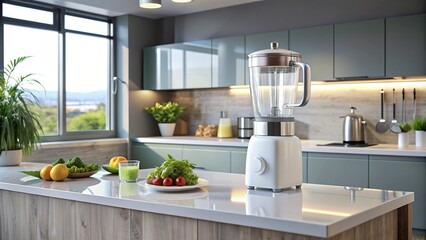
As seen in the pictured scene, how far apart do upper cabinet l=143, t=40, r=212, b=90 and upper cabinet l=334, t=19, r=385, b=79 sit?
1.58 m

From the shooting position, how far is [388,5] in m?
4.76

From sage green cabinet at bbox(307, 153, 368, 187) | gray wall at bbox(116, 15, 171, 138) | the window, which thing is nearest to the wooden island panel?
sage green cabinet at bbox(307, 153, 368, 187)

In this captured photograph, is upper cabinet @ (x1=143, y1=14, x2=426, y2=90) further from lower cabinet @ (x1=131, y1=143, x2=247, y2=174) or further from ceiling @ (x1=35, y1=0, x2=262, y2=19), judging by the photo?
lower cabinet @ (x1=131, y1=143, x2=247, y2=174)

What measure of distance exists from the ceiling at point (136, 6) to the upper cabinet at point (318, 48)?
3.09ft

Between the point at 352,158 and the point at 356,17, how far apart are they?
1.49 m

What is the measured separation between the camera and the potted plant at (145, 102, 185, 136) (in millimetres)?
6270

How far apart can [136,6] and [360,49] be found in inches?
102

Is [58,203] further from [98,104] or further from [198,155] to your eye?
[98,104]

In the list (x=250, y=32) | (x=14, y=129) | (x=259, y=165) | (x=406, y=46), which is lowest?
(x=259, y=165)

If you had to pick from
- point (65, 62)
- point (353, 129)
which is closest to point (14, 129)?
point (65, 62)

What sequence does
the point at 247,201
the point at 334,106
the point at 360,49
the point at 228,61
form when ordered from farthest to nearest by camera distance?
the point at 228,61 < the point at 334,106 < the point at 360,49 < the point at 247,201

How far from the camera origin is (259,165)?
2182 millimetres

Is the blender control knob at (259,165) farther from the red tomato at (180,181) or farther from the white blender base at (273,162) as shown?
the red tomato at (180,181)

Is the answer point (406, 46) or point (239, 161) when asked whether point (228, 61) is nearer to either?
point (239, 161)
